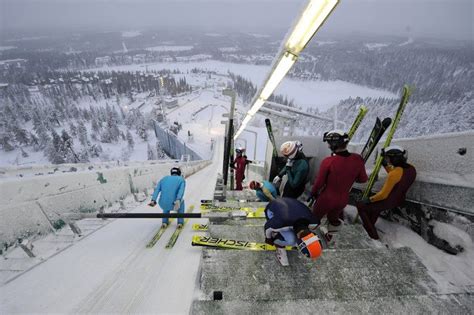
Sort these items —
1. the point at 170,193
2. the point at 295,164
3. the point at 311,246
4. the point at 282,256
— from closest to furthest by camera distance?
the point at 311,246 → the point at 282,256 → the point at 295,164 → the point at 170,193

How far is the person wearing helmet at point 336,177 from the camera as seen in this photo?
3461mm

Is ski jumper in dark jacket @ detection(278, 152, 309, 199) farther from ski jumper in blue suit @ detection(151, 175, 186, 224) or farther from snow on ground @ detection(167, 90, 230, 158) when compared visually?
snow on ground @ detection(167, 90, 230, 158)

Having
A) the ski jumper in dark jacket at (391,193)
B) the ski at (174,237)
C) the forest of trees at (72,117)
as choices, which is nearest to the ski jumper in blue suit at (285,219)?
the ski jumper in dark jacket at (391,193)

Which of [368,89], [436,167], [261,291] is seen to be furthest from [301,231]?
[368,89]

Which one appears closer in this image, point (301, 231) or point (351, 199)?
point (301, 231)

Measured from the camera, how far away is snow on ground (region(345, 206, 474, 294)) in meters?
2.59

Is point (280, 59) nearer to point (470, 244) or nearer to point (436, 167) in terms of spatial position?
point (436, 167)

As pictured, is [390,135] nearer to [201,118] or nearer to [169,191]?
[169,191]

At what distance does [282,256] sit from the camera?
277cm

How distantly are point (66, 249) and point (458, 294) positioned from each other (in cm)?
539

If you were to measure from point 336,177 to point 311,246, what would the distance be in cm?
156

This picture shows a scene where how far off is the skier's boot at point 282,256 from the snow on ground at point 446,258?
1.69 metres

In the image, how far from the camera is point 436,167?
351 cm

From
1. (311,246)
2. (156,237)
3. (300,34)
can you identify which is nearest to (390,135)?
(300,34)
